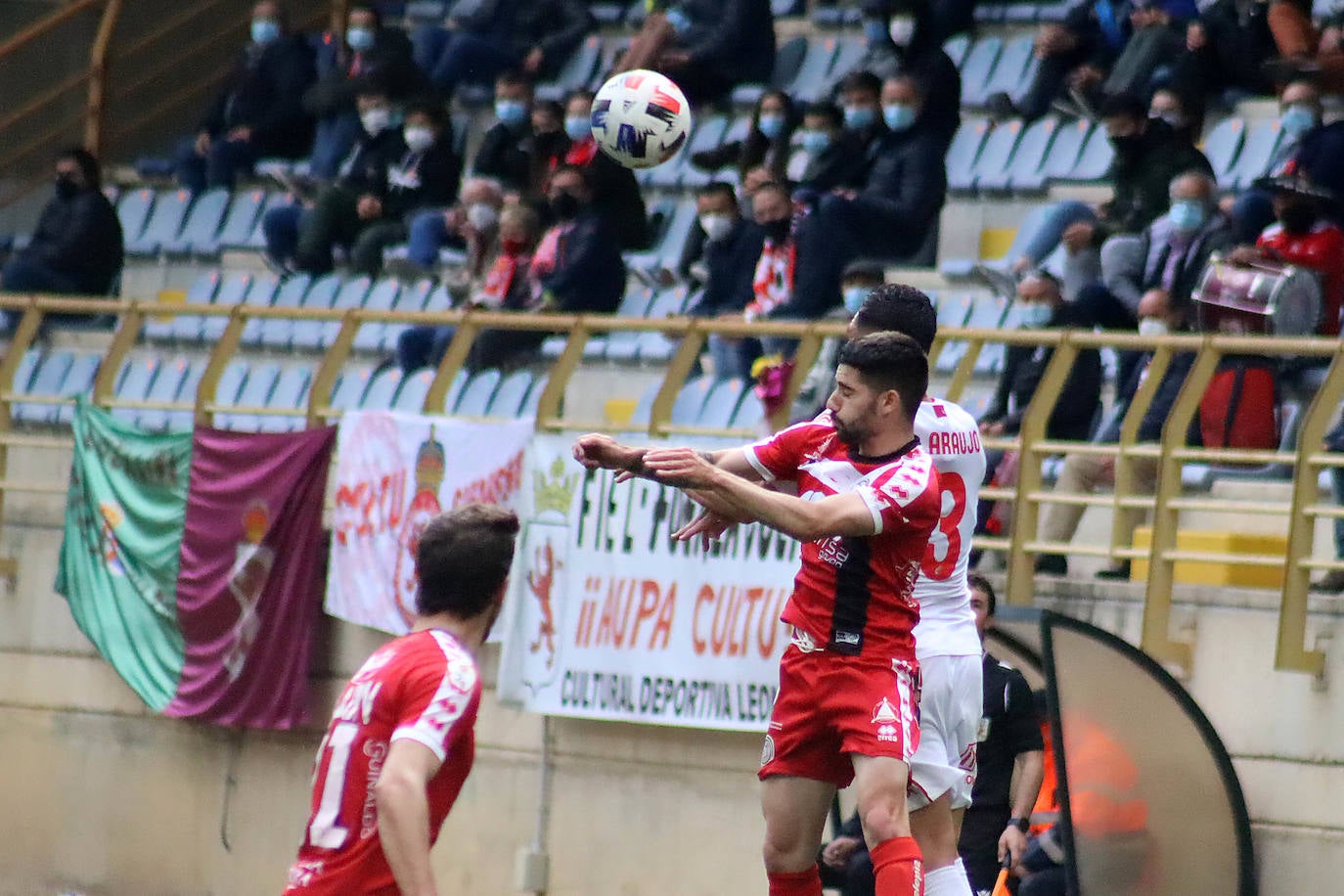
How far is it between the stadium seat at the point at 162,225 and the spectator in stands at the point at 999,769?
1149 centimetres

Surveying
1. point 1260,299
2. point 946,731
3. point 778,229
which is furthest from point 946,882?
point 778,229

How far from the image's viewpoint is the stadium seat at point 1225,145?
13.5 m

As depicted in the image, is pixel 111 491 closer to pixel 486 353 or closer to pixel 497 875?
pixel 486 353

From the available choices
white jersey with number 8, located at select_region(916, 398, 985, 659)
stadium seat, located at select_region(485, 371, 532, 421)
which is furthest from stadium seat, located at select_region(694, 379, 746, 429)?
white jersey with number 8, located at select_region(916, 398, 985, 659)

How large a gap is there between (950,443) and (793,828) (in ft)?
4.16

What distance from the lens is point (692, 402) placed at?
41.5 ft

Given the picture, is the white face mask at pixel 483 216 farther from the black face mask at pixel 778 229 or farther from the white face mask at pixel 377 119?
the black face mask at pixel 778 229

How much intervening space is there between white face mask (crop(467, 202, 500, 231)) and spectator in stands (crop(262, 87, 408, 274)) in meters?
1.32

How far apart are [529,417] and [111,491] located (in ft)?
11.1

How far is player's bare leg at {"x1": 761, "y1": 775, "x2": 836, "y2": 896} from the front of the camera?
21.7 ft

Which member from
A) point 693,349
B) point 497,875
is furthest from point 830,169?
point 497,875

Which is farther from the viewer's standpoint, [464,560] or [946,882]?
[946,882]

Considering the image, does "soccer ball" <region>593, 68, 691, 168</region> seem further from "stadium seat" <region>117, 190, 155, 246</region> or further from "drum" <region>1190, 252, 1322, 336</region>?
"stadium seat" <region>117, 190, 155, 246</region>

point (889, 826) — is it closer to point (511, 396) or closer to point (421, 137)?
point (511, 396)
